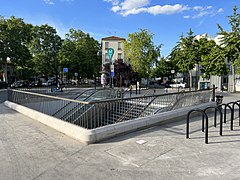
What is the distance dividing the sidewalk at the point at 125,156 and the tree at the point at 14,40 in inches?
1164

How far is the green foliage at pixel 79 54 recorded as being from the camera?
38.5 metres

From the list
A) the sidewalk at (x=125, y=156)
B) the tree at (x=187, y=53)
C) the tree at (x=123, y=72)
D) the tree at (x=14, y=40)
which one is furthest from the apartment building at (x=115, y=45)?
the sidewalk at (x=125, y=156)

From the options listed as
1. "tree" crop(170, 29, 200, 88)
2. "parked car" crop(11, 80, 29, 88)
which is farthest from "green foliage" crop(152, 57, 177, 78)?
"parked car" crop(11, 80, 29, 88)

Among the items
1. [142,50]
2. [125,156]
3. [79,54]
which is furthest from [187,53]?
[79,54]

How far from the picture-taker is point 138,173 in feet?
11.0

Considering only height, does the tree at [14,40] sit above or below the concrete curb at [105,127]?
above

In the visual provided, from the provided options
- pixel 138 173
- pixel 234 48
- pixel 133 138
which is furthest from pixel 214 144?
pixel 234 48

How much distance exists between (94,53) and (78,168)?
1639 inches

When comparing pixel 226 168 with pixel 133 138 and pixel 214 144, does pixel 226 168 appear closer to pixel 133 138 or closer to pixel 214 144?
pixel 214 144

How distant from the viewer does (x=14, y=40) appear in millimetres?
31109

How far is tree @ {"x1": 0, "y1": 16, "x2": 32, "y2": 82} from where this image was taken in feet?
99.1

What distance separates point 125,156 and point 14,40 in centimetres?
3332

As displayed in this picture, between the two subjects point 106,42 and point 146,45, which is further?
point 106,42

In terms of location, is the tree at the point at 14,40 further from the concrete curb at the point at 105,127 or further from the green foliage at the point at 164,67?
the concrete curb at the point at 105,127
